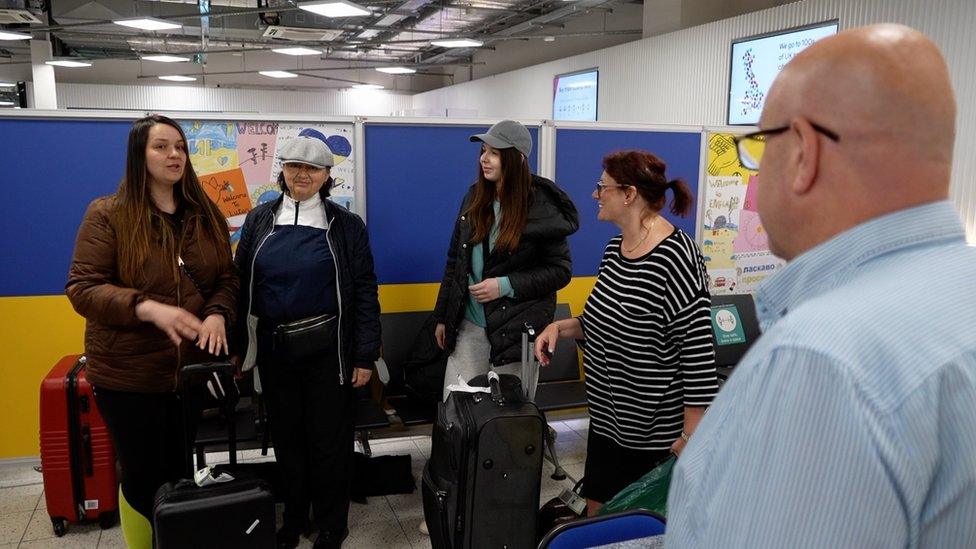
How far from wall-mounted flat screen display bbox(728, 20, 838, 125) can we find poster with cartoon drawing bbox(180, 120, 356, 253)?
12.6 feet

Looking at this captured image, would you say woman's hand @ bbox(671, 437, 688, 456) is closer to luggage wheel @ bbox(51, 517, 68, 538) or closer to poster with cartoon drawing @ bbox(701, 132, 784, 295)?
poster with cartoon drawing @ bbox(701, 132, 784, 295)

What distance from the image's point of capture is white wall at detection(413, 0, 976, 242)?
14.5ft

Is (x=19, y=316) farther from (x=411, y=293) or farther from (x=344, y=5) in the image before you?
(x=344, y=5)

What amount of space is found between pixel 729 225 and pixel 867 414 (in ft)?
12.5

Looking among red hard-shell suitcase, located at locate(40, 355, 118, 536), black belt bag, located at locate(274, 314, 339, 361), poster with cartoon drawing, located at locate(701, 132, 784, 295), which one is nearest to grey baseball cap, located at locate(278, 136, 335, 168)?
black belt bag, located at locate(274, 314, 339, 361)

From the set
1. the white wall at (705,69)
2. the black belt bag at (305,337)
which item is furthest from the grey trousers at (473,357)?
the white wall at (705,69)

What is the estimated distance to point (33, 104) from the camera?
12203mm

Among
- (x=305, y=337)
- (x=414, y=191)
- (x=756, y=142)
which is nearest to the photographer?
(x=756, y=142)

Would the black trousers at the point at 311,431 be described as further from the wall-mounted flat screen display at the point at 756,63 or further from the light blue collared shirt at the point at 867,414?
the wall-mounted flat screen display at the point at 756,63

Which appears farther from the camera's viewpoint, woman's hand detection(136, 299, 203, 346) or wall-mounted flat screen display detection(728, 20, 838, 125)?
wall-mounted flat screen display detection(728, 20, 838, 125)

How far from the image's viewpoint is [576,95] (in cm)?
978

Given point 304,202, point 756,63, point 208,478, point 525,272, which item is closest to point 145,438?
point 208,478

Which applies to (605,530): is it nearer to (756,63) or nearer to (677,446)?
(677,446)

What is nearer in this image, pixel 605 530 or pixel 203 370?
pixel 605 530
